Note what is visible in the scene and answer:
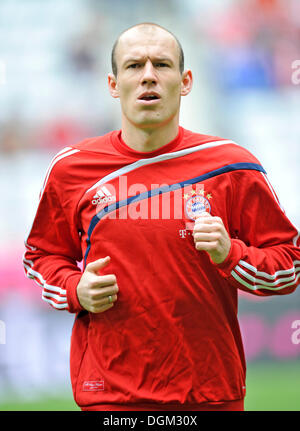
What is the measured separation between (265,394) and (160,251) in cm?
225

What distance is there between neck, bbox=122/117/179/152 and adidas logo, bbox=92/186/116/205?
0.53 ft

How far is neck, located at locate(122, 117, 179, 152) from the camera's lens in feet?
6.56

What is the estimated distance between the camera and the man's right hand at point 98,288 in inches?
72.5

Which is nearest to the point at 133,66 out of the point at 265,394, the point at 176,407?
the point at 176,407

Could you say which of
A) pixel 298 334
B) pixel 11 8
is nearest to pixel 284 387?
pixel 298 334

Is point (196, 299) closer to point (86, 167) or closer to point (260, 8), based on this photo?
point (86, 167)

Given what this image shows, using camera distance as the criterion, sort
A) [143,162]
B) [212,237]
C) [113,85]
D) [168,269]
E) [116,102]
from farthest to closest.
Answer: [116,102] → [113,85] → [143,162] → [168,269] → [212,237]

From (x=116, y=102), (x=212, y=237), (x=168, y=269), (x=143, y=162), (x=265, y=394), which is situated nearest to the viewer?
(x=212, y=237)

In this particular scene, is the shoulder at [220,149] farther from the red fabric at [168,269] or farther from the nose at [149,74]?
the nose at [149,74]

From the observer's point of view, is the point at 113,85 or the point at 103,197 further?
the point at 113,85

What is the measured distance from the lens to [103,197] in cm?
Result: 197

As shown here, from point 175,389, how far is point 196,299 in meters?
0.26

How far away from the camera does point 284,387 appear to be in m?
3.91

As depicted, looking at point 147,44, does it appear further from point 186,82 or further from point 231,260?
point 231,260
